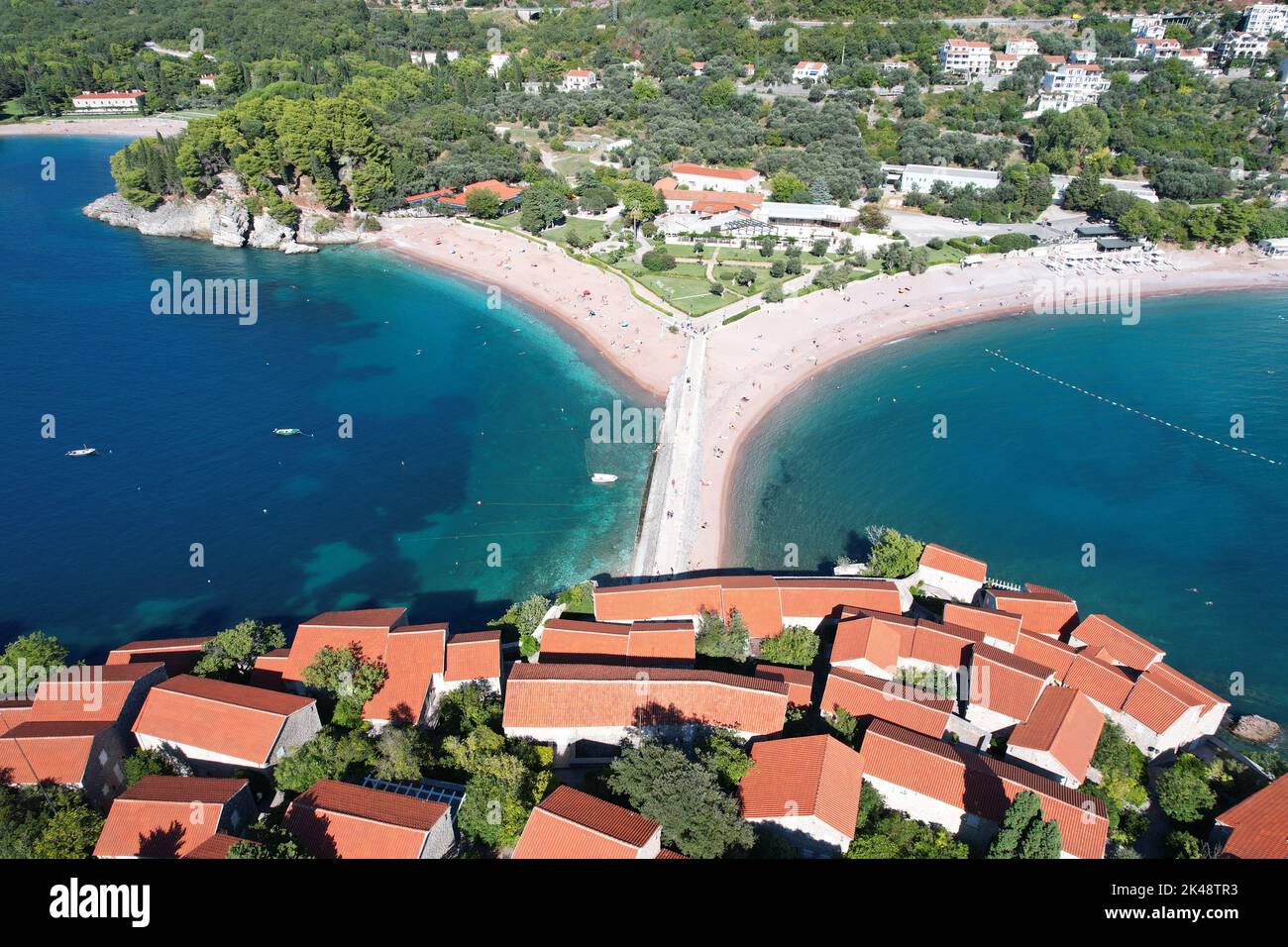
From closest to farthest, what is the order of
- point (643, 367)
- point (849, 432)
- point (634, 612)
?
1. point (634, 612)
2. point (849, 432)
3. point (643, 367)

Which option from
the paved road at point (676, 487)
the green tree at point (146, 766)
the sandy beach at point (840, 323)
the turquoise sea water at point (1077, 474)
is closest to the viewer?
the green tree at point (146, 766)

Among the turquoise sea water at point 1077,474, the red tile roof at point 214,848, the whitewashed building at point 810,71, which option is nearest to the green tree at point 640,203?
the turquoise sea water at point 1077,474

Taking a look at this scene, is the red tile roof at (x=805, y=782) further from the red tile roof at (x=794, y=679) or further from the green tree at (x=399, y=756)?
the green tree at (x=399, y=756)

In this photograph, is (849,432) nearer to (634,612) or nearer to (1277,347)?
(634,612)

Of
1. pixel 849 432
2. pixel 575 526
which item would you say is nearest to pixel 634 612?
pixel 575 526

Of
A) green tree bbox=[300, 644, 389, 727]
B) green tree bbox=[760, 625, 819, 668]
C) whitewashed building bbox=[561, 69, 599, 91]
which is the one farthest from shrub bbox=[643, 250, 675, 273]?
whitewashed building bbox=[561, 69, 599, 91]

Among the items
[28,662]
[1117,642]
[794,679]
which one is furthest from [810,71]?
[28,662]
